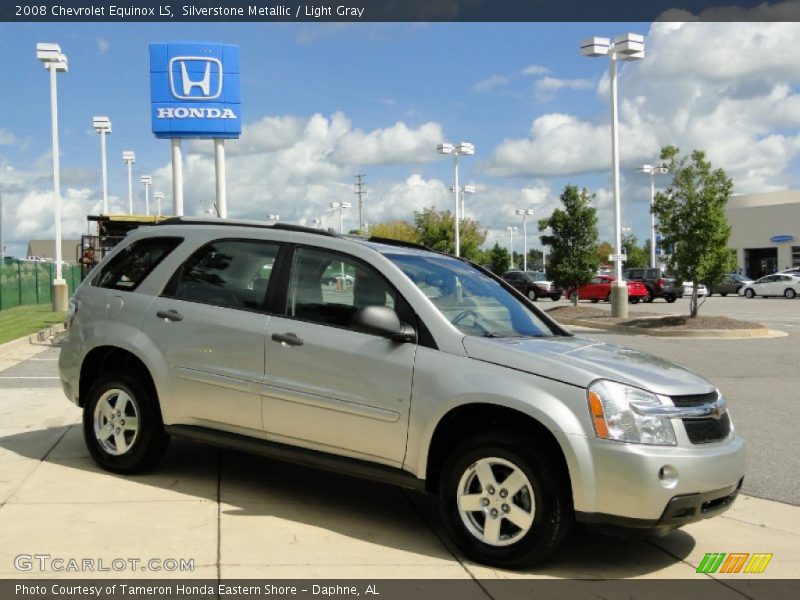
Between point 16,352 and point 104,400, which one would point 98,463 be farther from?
point 16,352

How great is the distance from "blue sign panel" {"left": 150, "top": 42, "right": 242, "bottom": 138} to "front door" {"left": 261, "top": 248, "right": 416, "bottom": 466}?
94.3ft

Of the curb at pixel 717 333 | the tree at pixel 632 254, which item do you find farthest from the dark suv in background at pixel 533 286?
the tree at pixel 632 254

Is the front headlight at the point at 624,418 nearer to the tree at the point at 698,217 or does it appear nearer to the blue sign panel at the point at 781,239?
the tree at the point at 698,217

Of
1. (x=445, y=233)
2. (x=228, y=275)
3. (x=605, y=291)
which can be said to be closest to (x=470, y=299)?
(x=228, y=275)

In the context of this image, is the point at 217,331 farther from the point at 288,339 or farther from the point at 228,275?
the point at 288,339

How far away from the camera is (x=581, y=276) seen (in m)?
32.2

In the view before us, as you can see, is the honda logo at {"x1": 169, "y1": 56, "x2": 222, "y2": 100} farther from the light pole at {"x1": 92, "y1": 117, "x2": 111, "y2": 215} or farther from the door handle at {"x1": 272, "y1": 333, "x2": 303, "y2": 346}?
the door handle at {"x1": 272, "y1": 333, "x2": 303, "y2": 346}

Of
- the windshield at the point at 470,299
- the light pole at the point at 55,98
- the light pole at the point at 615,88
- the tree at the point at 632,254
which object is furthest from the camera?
the tree at the point at 632,254

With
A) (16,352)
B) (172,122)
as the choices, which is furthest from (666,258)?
(172,122)

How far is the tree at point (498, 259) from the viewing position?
249 ft

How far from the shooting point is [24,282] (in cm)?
3453

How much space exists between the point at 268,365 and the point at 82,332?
6.16 feet

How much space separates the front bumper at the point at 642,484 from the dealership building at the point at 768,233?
74.8 m

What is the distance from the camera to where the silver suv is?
180 inches
